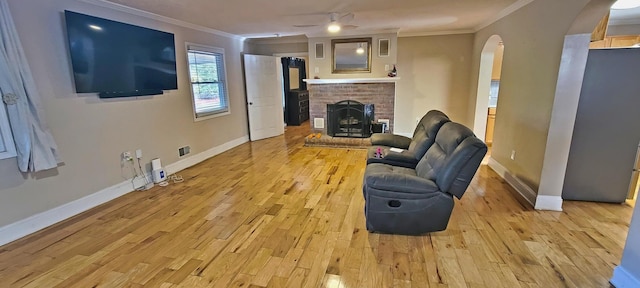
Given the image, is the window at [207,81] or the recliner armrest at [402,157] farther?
the window at [207,81]

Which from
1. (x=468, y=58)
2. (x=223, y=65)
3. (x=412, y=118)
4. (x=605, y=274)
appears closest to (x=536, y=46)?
(x=605, y=274)

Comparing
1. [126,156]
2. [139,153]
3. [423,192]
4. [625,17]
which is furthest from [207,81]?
[625,17]

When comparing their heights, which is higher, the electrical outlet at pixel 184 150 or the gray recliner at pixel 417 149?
the gray recliner at pixel 417 149

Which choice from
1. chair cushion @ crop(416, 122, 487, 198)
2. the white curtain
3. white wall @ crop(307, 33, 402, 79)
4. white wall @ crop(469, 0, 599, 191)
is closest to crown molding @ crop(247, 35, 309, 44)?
white wall @ crop(307, 33, 402, 79)

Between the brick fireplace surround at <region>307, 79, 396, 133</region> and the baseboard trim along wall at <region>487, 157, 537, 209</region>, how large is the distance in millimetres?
2235

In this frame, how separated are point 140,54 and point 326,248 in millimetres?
3183

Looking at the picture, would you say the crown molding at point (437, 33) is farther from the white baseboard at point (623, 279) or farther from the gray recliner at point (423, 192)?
the white baseboard at point (623, 279)

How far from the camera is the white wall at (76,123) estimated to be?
105 inches

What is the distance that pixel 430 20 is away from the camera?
15.2 feet

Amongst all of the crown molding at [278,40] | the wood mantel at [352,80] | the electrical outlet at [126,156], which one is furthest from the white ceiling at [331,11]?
the electrical outlet at [126,156]

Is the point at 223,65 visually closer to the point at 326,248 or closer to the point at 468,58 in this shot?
the point at 326,248

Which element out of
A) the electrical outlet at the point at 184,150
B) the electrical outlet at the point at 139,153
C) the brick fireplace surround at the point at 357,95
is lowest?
the electrical outlet at the point at 184,150

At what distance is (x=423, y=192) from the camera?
2.43 metres

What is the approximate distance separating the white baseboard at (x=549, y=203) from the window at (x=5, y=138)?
495cm
